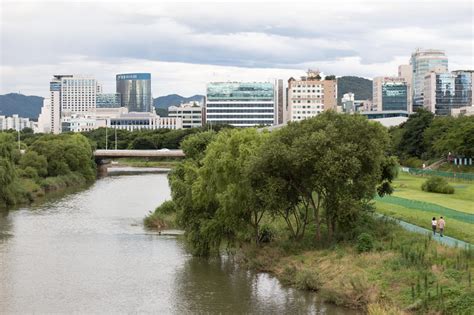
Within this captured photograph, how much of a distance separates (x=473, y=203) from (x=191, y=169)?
22.0 m

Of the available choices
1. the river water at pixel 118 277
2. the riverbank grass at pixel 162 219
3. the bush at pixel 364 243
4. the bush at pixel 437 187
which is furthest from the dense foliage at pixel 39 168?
the bush at pixel 364 243

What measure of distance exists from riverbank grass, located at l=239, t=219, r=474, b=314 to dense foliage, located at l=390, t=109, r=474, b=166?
44.3m

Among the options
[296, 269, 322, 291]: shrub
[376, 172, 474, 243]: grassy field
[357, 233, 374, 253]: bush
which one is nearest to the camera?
[296, 269, 322, 291]: shrub

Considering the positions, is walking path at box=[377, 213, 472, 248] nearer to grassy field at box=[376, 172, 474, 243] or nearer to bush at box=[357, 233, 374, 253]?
grassy field at box=[376, 172, 474, 243]

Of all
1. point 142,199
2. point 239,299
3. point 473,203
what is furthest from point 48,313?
point 142,199

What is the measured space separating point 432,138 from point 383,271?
215 feet

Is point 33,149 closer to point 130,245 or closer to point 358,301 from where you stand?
point 130,245

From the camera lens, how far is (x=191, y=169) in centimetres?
4822

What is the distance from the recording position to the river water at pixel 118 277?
34.8 m

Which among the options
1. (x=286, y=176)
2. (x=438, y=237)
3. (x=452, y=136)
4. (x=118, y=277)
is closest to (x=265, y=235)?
(x=286, y=176)

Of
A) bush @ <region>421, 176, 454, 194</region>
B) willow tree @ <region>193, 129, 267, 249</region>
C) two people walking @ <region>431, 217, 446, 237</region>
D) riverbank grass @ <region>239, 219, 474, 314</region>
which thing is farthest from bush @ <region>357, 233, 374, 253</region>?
bush @ <region>421, 176, 454, 194</region>

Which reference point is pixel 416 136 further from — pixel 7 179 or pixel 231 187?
pixel 231 187

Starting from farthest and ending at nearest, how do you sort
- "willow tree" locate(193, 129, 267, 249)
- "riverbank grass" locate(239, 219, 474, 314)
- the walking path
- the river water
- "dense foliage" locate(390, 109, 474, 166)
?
1. "dense foliage" locate(390, 109, 474, 166)
2. "willow tree" locate(193, 129, 267, 249)
3. the walking path
4. the river water
5. "riverbank grass" locate(239, 219, 474, 314)

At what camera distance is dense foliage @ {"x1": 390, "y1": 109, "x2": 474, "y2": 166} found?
84.5m
